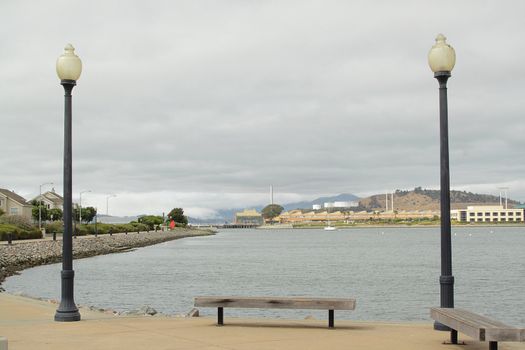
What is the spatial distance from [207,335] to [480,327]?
5005 millimetres

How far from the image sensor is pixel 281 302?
43.3 ft

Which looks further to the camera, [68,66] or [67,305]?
[68,66]

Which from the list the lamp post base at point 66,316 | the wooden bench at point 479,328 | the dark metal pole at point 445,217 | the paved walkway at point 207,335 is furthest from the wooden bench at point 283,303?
the lamp post base at point 66,316

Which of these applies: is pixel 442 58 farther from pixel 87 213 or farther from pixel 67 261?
pixel 87 213

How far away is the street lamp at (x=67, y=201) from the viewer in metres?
14.0

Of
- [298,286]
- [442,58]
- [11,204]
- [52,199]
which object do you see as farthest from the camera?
[52,199]

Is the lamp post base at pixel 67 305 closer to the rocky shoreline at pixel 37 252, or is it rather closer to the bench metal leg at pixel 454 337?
the bench metal leg at pixel 454 337

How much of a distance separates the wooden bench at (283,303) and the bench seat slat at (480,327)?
232 centimetres

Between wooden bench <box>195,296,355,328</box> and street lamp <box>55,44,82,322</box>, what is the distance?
2.73 metres

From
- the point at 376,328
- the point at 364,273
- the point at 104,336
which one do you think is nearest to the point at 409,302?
the point at 364,273

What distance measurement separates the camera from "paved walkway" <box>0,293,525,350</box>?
10.9 metres

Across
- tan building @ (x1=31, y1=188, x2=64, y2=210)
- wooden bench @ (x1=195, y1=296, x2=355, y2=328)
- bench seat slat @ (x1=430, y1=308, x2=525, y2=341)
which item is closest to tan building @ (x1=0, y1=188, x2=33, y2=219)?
tan building @ (x1=31, y1=188, x2=64, y2=210)

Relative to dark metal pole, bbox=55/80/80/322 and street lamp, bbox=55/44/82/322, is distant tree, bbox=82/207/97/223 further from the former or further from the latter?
dark metal pole, bbox=55/80/80/322

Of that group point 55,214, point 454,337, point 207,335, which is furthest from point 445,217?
point 55,214
